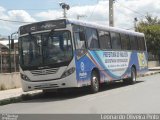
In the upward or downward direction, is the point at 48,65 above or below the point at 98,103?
above

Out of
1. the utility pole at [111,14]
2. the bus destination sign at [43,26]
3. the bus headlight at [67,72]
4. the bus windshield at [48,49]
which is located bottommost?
the bus headlight at [67,72]

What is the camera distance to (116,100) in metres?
16.0

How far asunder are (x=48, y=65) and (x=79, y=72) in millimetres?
1336

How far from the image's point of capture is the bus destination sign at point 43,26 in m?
17.9

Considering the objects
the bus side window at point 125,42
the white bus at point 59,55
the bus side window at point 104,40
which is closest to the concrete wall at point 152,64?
the bus side window at point 125,42

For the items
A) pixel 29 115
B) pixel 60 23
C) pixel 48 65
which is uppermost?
pixel 60 23

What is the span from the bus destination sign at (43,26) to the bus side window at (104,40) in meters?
3.62

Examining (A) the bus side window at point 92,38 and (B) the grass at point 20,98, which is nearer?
(B) the grass at point 20,98

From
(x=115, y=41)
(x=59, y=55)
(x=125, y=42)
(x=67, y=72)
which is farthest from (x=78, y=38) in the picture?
(x=125, y=42)

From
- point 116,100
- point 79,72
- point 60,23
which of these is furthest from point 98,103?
point 60,23

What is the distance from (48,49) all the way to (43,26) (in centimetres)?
101

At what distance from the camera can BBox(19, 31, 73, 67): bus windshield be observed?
1767 cm

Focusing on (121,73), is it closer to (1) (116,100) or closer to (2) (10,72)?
(2) (10,72)

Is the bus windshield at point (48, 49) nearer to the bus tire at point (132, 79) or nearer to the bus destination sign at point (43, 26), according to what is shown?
the bus destination sign at point (43, 26)
